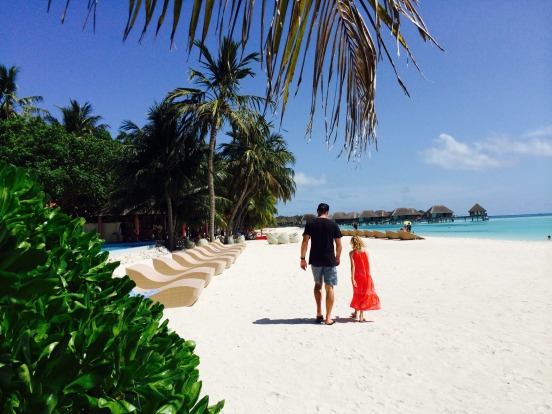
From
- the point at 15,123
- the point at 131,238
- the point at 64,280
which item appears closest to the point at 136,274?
the point at 64,280

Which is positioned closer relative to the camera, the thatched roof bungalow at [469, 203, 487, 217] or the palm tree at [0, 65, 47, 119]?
the palm tree at [0, 65, 47, 119]

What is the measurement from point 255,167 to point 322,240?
22.5 metres

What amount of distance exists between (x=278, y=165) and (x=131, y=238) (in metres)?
12.1

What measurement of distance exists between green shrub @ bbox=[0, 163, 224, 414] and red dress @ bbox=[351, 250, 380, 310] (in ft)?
14.9

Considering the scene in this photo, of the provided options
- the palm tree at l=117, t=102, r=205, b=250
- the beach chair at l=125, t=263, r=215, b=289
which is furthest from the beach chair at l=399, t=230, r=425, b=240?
the beach chair at l=125, t=263, r=215, b=289

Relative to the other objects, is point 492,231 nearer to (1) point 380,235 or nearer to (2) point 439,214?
(1) point 380,235

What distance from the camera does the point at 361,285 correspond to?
5.52m

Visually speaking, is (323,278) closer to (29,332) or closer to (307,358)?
(307,358)

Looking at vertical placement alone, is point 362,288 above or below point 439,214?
below

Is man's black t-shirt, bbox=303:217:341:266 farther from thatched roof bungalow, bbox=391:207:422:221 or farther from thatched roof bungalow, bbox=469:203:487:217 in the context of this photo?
thatched roof bungalow, bbox=469:203:487:217

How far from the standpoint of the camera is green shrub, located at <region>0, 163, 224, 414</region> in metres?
0.78

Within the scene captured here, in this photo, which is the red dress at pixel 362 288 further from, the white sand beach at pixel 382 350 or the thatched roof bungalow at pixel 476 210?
the thatched roof bungalow at pixel 476 210

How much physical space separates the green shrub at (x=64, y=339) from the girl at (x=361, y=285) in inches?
179

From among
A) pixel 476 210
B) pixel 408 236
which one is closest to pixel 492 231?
pixel 408 236
